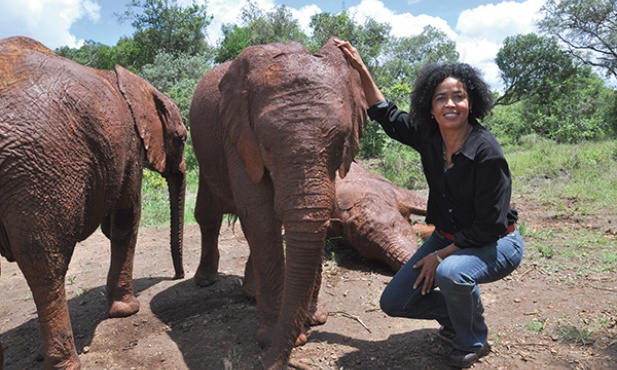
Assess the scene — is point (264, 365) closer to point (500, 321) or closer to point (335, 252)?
point (500, 321)

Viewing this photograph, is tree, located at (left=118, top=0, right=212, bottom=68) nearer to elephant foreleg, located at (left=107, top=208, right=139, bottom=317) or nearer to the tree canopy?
the tree canopy

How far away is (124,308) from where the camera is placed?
14.7ft

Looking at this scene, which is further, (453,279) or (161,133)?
(161,133)

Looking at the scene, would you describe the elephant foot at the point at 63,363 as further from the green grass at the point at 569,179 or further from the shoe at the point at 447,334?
the green grass at the point at 569,179

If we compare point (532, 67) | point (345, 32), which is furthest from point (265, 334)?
point (532, 67)

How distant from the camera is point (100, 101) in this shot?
340 cm

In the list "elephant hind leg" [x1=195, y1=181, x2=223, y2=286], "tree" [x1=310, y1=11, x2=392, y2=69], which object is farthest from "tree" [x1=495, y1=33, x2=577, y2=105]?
"elephant hind leg" [x1=195, y1=181, x2=223, y2=286]

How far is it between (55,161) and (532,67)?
28.0 meters

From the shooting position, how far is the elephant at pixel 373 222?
5.73m

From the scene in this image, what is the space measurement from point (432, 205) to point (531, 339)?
1.33 metres

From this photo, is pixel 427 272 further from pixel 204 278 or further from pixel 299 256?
pixel 204 278

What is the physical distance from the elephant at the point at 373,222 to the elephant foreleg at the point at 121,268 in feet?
8.18

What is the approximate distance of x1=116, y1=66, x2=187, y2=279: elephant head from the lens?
4047 millimetres

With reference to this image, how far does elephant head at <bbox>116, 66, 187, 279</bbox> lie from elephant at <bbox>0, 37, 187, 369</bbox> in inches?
1.7
